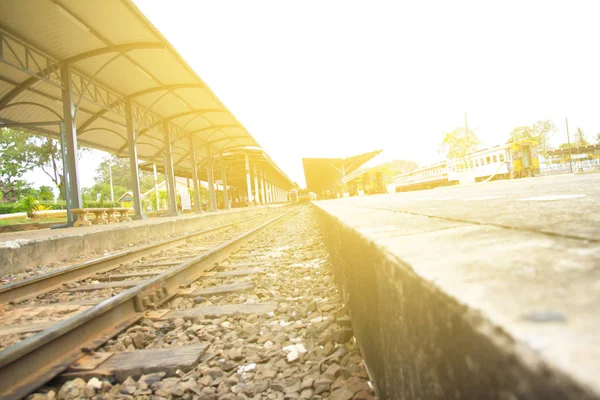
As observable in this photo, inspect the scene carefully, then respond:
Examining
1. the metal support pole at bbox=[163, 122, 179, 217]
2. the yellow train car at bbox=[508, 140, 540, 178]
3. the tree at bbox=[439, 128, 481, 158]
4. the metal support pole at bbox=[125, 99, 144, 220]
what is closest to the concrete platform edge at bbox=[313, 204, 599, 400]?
the metal support pole at bbox=[125, 99, 144, 220]

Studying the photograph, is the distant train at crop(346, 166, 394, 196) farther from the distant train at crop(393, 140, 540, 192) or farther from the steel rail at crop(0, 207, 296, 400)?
the steel rail at crop(0, 207, 296, 400)

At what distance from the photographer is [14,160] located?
1550 inches

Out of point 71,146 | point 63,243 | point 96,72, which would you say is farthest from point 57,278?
point 96,72

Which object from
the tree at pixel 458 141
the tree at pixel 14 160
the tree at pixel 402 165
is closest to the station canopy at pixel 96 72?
the tree at pixel 14 160

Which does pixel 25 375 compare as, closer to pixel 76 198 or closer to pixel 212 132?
pixel 76 198

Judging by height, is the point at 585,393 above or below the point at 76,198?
below

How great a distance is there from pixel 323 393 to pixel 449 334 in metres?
1.23

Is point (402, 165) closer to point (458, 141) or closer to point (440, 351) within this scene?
point (458, 141)

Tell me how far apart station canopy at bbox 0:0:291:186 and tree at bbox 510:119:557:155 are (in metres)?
72.8

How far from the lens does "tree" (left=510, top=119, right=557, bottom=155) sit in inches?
2734

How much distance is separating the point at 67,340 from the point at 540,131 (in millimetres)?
87571

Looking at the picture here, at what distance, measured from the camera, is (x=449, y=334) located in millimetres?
537

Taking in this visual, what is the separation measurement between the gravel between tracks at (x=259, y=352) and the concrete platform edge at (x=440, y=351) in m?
0.54

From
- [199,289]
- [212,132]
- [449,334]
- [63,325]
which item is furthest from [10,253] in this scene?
[212,132]
